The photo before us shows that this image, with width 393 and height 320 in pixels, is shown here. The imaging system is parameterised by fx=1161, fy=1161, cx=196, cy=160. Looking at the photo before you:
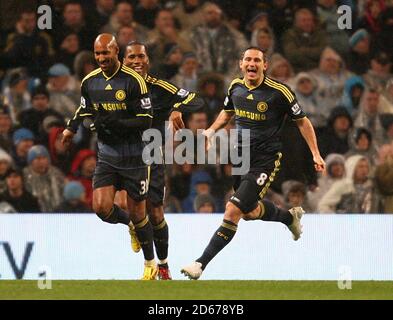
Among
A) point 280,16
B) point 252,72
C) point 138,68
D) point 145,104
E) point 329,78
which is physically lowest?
point 145,104

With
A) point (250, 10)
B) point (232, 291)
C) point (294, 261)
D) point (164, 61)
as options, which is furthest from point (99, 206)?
point (250, 10)

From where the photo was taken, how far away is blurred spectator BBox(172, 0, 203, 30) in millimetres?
14219

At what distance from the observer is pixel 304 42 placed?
14.2m

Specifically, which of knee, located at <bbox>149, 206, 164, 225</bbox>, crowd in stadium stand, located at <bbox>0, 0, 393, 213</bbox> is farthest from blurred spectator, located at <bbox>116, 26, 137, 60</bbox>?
knee, located at <bbox>149, 206, 164, 225</bbox>

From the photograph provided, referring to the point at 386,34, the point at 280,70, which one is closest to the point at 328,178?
the point at 280,70

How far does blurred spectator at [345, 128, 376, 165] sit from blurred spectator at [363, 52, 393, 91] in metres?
0.79

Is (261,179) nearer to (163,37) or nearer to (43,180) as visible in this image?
(43,180)

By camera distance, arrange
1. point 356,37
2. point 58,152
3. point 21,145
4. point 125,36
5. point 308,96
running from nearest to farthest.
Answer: point 21,145 < point 58,152 < point 308,96 < point 125,36 < point 356,37

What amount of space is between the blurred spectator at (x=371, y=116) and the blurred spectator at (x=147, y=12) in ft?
9.01

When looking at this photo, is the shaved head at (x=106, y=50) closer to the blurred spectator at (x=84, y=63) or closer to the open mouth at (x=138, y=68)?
the open mouth at (x=138, y=68)

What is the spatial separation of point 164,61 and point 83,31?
1.08 m

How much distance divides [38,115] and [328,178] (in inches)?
134

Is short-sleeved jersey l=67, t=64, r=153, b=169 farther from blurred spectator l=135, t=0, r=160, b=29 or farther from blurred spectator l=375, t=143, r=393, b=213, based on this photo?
blurred spectator l=135, t=0, r=160, b=29

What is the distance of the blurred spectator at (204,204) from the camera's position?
12922 mm
